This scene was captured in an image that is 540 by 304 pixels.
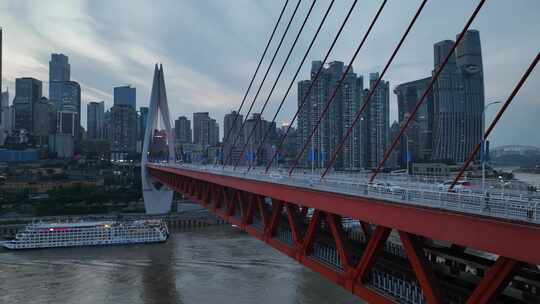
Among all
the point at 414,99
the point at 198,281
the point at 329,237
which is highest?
the point at 414,99

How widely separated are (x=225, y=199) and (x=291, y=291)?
5838mm

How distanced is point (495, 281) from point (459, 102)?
1862 cm

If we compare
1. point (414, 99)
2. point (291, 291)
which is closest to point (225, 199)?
point (291, 291)

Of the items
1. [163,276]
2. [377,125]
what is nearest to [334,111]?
[377,125]

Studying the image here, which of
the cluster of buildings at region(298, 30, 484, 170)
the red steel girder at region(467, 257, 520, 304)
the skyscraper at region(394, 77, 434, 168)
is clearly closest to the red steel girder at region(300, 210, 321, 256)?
the cluster of buildings at region(298, 30, 484, 170)

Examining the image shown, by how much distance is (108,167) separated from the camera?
84250 millimetres

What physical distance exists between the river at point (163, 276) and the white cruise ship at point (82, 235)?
81cm

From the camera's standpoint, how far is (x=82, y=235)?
111 ft

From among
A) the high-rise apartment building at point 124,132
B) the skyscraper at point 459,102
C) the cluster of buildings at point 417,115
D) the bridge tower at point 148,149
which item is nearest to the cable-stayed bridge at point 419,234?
the cluster of buildings at point 417,115

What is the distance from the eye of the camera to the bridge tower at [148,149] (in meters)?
47.0

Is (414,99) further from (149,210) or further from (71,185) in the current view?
(71,185)

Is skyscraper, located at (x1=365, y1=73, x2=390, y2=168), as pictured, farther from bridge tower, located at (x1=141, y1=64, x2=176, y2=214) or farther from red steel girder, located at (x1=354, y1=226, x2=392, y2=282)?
red steel girder, located at (x1=354, y1=226, x2=392, y2=282)

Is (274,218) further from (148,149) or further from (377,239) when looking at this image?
(148,149)

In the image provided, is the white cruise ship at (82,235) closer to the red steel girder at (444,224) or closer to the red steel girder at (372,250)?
the red steel girder at (444,224)
